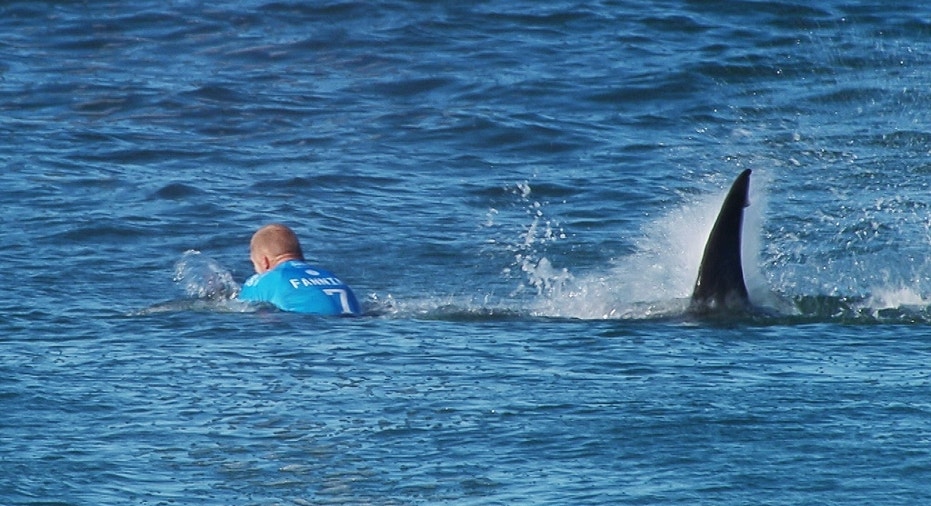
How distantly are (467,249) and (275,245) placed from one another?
2907 millimetres

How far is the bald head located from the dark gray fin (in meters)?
2.73

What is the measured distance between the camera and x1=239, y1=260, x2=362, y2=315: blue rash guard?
10781 millimetres

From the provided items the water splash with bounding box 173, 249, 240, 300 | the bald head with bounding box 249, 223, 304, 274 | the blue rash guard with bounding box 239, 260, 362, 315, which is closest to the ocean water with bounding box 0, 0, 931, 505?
the water splash with bounding box 173, 249, 240, 300

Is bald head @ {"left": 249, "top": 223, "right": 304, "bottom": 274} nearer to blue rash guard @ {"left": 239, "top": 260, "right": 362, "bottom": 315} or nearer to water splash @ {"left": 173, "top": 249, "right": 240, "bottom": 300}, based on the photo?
blue rash guard @ {"left": 239, "top": 260, "right": 362, "bottom": 315}

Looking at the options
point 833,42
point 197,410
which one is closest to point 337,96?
point 833,42

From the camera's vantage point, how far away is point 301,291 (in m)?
10.8

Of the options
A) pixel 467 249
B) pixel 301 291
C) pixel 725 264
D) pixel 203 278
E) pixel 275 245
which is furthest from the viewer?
pixel 467 249

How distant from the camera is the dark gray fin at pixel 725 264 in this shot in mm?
10344

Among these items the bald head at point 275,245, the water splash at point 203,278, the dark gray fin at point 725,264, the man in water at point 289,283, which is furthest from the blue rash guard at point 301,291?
the dark gray fin at point 725,264

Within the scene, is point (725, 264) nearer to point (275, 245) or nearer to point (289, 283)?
point (289, 283)

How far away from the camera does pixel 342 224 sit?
48.6 ft

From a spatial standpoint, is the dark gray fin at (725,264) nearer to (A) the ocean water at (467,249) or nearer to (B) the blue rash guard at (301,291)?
(A) the ocean water at (467,249)

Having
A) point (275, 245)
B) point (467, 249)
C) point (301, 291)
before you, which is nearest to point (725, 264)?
point (301, 291)

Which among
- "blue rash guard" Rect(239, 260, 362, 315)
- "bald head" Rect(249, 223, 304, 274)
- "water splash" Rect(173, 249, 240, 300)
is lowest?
"water splash" Rect(173, 249, 240, 300)
